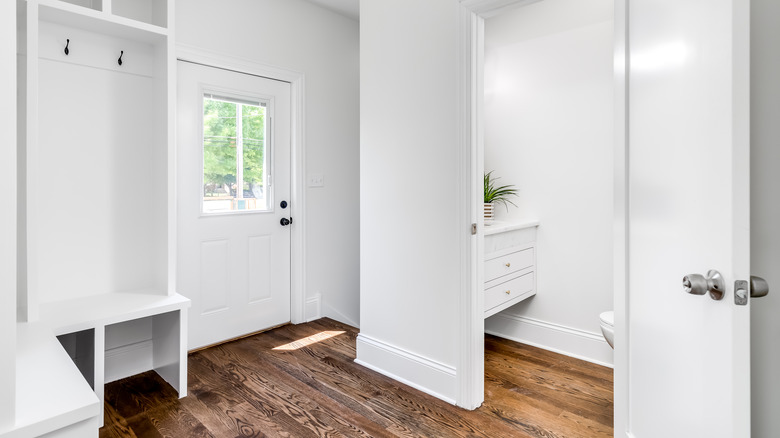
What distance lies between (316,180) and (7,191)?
2.52m

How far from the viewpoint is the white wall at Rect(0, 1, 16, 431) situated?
2.91ft

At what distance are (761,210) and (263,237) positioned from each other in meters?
2.77

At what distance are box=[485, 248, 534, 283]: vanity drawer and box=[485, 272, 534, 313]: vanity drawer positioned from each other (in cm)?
7

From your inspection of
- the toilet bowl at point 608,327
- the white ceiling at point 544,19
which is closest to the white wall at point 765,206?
the toilet bowl at point 608,327

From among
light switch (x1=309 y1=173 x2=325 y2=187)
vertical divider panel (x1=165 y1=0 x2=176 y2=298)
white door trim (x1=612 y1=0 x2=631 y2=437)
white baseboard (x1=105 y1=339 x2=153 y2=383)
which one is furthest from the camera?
light switch (x1=309 y1=173 x2=325 y2=187)

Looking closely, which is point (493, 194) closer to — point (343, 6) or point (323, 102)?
point (323, 102)

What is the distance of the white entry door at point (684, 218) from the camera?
857 mm

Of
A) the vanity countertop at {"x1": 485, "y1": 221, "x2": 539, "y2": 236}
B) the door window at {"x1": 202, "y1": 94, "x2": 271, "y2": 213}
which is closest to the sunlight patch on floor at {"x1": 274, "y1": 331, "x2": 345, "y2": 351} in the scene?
the door window at {"x1": 202, "y1": 94, "x2": 271, "y2": 213}

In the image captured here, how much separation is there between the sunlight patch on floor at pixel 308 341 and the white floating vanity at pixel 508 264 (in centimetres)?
117

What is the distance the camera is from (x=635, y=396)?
4.50ft

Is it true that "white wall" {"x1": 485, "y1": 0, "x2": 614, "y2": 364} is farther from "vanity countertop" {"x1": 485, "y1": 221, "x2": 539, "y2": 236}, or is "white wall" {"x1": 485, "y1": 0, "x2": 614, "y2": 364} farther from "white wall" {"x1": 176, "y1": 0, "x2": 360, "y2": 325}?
"white wall" {"x1": 176, "y1": 0, "x2": 360, "y2": 325}

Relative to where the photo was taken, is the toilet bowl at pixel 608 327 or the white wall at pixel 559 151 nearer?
the toilet bowl at pixel 608 327

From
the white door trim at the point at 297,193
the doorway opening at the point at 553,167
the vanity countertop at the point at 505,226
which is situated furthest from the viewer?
the white door trim at the point at 297,193

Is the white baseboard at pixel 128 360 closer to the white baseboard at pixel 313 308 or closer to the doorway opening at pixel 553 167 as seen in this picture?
the white baseboard at pixel 313 308
